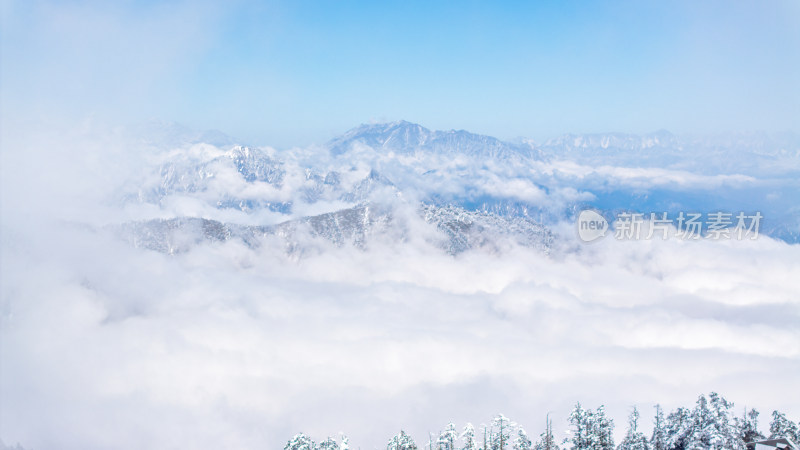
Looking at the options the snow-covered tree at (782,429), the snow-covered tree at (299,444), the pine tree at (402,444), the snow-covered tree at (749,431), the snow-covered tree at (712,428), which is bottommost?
the pine tree at (402,444)

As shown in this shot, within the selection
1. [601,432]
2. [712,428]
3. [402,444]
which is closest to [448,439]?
[402,444]

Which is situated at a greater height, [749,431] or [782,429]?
[782,429]

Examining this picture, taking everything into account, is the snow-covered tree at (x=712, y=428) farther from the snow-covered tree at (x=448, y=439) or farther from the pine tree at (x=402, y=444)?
the pine tree at (x=402, y=444)

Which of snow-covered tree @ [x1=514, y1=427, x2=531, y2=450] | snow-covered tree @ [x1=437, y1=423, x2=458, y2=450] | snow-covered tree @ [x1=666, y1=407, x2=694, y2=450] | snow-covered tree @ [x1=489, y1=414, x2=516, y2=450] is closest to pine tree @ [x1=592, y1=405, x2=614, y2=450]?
snow-covered tree @ [x1=666, y1=407, x2=694, y2=450]

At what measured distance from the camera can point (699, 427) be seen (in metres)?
52.4

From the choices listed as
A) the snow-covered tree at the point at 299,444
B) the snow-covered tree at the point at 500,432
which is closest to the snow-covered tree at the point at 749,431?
the snow-covered tree at the point at 500,432

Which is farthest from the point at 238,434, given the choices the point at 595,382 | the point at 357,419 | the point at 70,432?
the point at 595,382

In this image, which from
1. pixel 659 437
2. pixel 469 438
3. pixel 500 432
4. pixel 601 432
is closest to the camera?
pixel 469 438

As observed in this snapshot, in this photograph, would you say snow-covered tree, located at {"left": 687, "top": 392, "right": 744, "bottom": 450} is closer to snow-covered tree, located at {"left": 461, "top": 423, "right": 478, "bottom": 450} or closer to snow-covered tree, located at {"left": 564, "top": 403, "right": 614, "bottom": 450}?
snow-covered tree, located at {"left": 564, "top": 403, "right": 614, "bottom": 450}

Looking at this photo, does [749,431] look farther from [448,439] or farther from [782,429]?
[448,439]

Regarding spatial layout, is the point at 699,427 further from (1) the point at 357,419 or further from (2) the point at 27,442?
(2) the point at 27,442

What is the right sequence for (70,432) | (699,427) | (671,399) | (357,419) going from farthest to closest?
1. (70,432)
2. (357,419)
3. (671,399)
4. (699,427)

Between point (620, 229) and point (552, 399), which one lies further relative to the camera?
point (552, 399)

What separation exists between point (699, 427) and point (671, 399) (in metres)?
122
